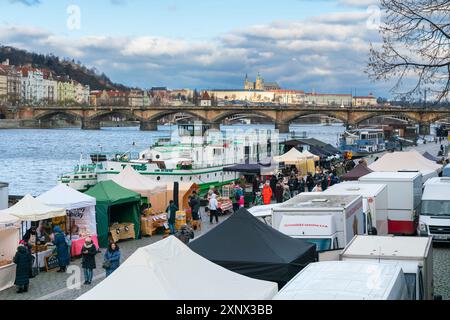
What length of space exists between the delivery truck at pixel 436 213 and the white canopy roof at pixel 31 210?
869 centimetres

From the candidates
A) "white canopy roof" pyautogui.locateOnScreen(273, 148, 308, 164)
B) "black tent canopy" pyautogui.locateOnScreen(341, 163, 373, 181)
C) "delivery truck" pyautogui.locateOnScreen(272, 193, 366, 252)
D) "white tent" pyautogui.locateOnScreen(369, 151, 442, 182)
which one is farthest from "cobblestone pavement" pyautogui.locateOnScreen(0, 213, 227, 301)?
"white canopy roof" pyautogui.locateOnScreen(273, 148, 308, 164)

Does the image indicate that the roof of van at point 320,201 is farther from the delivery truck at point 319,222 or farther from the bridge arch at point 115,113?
the bridge arch at point 115,113

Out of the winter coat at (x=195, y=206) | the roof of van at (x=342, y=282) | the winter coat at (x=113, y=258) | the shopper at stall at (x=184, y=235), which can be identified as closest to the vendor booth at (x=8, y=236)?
the winter coat at (x=113, y=258)

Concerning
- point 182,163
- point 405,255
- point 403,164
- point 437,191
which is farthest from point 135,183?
point 405,255

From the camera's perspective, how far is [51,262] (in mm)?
15562

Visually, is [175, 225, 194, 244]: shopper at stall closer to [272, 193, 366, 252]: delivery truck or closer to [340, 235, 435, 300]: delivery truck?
[272, 193, 366, 252]: delivery truck

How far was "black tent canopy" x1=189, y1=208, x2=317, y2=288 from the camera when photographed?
32.4 feet

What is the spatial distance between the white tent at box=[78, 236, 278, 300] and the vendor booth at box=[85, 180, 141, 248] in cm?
973

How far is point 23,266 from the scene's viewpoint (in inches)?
526

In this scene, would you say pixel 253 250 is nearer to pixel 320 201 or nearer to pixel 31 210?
pixel 320 201

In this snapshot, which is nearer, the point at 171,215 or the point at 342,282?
the point at 342,282

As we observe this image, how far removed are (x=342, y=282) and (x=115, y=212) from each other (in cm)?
1288

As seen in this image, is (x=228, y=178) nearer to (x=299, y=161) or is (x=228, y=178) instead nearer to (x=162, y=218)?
(x=299, y=161)
